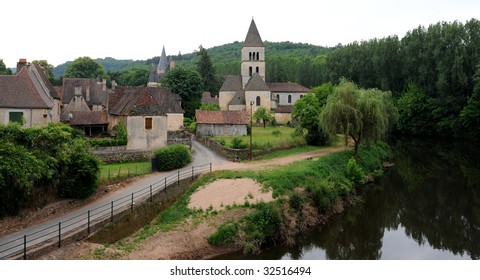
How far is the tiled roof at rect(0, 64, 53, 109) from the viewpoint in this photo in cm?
3447

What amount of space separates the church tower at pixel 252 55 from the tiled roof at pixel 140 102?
22.9 m

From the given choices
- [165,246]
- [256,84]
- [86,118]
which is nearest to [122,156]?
[86,118]

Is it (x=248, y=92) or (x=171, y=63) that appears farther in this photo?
(x=171, y=63)

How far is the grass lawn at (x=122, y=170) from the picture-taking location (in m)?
26.7

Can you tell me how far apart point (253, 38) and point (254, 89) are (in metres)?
11.2

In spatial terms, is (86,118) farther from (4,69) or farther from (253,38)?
(4,69)

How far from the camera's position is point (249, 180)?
88.8ft

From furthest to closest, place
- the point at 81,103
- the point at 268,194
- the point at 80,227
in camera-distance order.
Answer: the point at 81,103
the point at 268,194
the point at 80,227

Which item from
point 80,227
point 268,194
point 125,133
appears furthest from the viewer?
point 125,133

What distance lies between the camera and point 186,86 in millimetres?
65312

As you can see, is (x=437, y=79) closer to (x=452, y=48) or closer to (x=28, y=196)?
(x=452, y=48)

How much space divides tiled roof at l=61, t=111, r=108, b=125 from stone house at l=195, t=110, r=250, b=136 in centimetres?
1016

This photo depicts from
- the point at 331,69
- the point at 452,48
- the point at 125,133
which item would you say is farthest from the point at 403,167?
Answer: the point at 331,69

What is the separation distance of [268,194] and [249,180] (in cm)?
229
